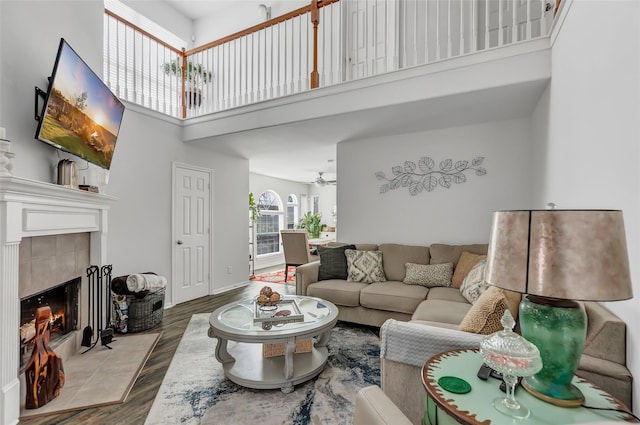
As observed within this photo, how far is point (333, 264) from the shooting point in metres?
3.68

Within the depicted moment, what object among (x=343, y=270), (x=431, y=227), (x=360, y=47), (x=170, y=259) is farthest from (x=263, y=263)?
(x=360, y=47)

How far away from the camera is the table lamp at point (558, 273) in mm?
841

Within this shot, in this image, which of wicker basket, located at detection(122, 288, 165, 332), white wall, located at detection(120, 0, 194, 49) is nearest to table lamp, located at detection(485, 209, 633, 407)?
wicker basket, located at detection(122, 288, 165, 332)

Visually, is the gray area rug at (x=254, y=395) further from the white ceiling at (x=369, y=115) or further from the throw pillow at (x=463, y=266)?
the white ceiling at (x=369, y=115)

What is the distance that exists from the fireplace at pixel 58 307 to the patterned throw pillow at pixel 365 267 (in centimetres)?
266

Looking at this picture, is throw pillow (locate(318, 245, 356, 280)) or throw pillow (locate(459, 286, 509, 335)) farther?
throw pillow (locate(318, 245, 356, 280))

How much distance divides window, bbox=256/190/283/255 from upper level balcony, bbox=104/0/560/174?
3.15 meters

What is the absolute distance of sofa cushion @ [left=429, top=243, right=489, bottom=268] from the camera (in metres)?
3.28

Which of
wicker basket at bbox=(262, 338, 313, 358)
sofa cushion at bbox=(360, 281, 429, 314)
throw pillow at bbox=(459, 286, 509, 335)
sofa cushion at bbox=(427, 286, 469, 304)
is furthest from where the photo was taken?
sofa cushion at bbox=(360, 281, 429, 314)

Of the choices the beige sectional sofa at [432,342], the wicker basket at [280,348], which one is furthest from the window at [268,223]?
the wicker basket at [280,348]

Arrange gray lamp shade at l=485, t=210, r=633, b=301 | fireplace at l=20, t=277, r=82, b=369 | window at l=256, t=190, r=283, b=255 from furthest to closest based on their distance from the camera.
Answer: window at l=256, t=190, r=283, b=255, fireplace at l=20, t=277, r=82, b=369, gray lamp shade at l=485, t=210, r=633, b=301

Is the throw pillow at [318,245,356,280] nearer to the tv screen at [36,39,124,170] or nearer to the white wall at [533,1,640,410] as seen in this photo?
the white wall at [533,1,640,410]

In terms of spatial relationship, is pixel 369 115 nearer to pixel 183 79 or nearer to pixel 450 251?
pixel 450 251

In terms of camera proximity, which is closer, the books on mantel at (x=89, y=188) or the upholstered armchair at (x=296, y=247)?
the books on mantel at (x=89, y=188)
